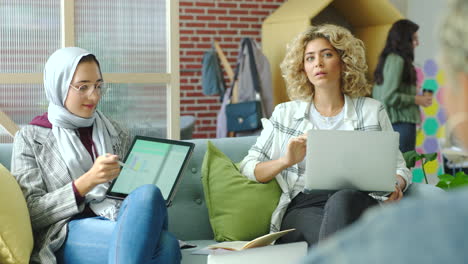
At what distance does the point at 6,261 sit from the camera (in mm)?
2094

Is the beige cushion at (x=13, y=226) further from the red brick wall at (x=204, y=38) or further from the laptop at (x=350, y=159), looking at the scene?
the red brick wall at (x=204, y=38)

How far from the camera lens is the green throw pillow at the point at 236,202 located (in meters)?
2.65

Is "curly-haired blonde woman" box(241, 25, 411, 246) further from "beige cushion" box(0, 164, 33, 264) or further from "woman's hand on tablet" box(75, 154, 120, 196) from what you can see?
"beige cushion" box(0, 164, 33, 264)

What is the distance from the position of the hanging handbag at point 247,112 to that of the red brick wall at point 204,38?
1550 mm

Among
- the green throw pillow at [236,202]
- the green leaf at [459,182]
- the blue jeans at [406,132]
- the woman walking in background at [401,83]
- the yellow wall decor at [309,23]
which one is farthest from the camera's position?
the yellow wall decor at [309,23]

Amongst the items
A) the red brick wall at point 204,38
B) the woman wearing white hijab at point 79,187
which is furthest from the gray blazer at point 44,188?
the red brick wall at point 204,38

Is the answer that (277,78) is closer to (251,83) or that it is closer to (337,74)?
(251,83)

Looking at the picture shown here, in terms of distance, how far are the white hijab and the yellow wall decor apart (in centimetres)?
313

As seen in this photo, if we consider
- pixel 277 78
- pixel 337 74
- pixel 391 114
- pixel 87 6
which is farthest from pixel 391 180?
pixel 277 78

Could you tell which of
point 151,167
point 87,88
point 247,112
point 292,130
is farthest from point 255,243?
point 247,112

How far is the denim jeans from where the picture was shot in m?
2.21

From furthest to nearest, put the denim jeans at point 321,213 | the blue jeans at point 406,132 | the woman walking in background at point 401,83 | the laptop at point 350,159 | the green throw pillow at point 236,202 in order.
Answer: the blue jeans at point 406,132
the woman walking in background at point 401,83
the green throw pillow at point 236,202
the laptop at point 350,159
the denim jeans at point 321,213

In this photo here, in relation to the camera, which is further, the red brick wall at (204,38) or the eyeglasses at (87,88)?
the red brick wall at (204,38)

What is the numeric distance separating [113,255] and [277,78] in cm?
367
